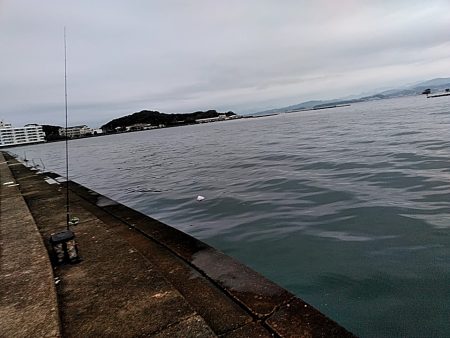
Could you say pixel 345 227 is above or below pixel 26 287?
below

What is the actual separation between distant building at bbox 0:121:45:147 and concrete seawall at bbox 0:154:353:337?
16566 centimetres

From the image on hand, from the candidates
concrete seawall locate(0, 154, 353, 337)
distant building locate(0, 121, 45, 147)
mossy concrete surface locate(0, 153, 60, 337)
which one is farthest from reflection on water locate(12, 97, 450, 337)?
distant building locate(0, 121, 45, 147)

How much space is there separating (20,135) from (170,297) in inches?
6911

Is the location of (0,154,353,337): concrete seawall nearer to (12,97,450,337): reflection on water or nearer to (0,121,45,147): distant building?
(12,97,450,337): reflection on water

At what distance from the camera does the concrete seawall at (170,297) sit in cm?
259

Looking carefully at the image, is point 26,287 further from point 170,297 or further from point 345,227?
point 345,227

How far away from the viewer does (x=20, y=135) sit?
152125mm

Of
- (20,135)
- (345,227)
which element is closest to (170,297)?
(345,227)

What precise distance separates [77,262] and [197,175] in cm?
1037

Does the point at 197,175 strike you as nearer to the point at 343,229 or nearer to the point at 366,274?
the point at 343,229

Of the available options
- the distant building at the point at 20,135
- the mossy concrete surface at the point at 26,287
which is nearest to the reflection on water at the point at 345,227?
the mossy concrete surface at the point at 26,287

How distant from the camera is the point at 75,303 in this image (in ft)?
9.90

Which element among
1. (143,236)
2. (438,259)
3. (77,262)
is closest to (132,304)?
(77,262)

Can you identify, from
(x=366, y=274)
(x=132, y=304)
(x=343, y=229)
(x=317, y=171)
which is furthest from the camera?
(x=317, y=171)
